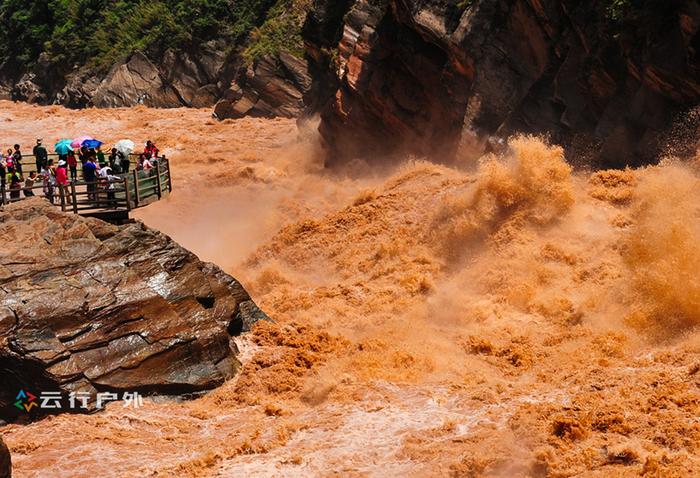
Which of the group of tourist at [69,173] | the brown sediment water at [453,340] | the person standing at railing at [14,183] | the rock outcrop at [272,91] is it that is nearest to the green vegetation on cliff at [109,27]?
the rock outcrop at [272,91]

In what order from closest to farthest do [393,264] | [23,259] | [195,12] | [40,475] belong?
1. [40,475]
2. [23,259]
3. [393,264]
4. [195,12]

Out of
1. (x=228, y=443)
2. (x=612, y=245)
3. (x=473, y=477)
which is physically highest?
(x=612, y=245)

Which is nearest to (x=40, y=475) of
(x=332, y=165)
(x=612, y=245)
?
(x=612, y=245)

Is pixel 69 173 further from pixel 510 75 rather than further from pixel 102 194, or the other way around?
pixel 510 75

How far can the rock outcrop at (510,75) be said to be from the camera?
19.5 m

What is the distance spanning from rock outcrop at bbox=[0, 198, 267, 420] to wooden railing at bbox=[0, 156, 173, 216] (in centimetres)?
136

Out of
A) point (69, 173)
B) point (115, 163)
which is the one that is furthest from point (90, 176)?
point (69, 173)

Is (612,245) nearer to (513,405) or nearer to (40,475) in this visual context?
(513,405)

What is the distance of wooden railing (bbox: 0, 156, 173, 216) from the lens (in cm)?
1827

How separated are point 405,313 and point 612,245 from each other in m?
4.47

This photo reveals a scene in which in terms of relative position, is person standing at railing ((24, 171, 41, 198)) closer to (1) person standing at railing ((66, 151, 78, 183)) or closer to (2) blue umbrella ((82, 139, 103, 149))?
(1) person standing at railing ((66, 151, 78, 183))

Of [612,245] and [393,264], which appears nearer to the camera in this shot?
[612,245]

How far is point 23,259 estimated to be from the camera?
1498 centimetres

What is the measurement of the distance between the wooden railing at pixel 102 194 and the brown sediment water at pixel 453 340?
140 inches
